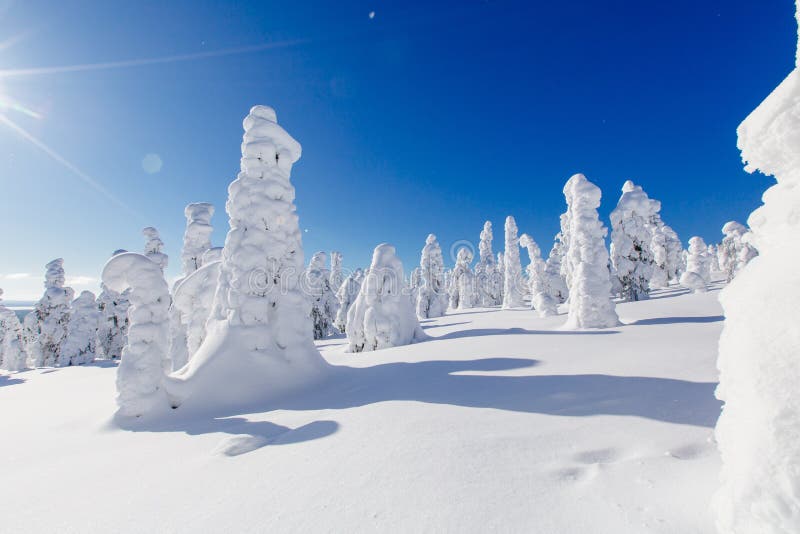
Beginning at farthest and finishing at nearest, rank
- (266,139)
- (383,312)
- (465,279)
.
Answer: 1. (465,279)
2. (383,312)
3. (266,139)

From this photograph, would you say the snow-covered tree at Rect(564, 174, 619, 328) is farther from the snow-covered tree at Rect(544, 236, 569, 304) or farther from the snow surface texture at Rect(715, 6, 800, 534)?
the snow-covered tree at Rect(544, 236, 569, 304)

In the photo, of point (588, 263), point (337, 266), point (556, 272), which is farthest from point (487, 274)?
point (588, 263)

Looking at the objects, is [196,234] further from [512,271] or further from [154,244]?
[512,271]

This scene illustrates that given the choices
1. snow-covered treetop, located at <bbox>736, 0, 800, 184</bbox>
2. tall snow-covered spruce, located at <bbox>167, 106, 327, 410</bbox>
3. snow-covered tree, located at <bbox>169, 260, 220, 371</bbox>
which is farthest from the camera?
snow-covered tree, located at <bbox>169, 260, 220, 371</bbox>

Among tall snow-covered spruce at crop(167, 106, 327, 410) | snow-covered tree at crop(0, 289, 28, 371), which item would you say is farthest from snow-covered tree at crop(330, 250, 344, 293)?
tall snow-covered spruce at crop(167, 106, 327, 410)

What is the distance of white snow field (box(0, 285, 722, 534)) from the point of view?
271 cm

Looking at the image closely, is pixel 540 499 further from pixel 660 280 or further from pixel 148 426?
pixel 660 280

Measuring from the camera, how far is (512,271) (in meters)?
38.8

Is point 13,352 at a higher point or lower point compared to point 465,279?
lower

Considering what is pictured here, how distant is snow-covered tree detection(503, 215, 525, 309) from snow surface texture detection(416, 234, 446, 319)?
7.16 metres

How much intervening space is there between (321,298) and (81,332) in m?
20.8

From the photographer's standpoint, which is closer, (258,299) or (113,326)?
(258,299)

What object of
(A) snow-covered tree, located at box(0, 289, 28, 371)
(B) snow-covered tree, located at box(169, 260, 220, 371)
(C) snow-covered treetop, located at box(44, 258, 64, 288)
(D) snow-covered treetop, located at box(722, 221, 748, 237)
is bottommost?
(A) snow-covered tree, located at box(0, 289, 28, 371)

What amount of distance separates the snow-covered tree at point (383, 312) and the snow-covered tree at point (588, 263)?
6753 mm
